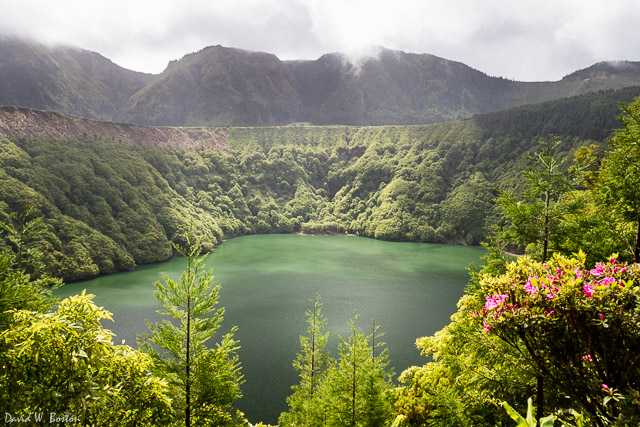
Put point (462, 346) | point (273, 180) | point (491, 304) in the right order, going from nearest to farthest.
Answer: point (491, 304), point (462, 346), point (273, 180)

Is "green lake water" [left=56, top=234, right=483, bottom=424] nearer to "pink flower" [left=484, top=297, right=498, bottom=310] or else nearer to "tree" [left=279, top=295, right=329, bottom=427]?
"tree" [left=279, top=295, right=329, bottom=427]

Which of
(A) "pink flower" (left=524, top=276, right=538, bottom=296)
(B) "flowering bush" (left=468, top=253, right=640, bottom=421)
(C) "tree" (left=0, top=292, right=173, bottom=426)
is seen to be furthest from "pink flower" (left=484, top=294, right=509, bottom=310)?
(C) "tree" (left=0, top=292, right=173, bottom=426)

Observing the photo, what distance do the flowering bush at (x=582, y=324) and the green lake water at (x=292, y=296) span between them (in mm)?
17987

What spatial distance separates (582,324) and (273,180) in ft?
370

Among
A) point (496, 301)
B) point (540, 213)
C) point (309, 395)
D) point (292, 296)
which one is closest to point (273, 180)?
point (292, 296)

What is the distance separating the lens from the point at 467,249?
237 feet

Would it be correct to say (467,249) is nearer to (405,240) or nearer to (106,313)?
(405,240)

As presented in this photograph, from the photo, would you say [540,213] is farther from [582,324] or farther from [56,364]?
[56,364]

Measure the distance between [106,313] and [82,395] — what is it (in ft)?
4.17

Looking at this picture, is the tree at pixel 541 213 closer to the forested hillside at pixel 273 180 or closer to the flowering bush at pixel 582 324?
the flowering bush at pixel 582 324

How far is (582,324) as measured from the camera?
11.7 ft

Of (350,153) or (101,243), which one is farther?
(350,153)

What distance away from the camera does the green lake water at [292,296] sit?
24.5 m

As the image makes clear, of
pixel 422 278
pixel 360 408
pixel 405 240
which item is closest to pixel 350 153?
pixel 405 240
